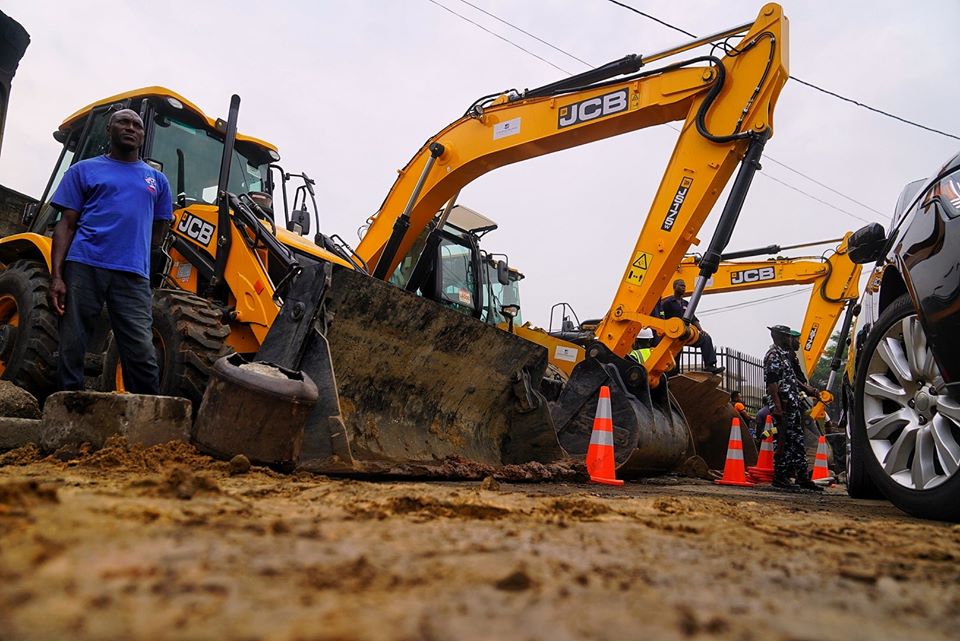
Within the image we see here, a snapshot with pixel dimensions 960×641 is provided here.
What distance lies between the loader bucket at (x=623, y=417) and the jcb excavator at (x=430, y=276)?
0.7 inches

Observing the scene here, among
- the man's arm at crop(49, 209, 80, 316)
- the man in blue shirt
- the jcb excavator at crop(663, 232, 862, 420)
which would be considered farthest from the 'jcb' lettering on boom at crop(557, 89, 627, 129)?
the jcb excavator at crop(663, 232, 862, 420)

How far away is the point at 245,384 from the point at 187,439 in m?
0.57

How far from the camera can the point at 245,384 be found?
3441mm

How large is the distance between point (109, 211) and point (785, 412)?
21.9 feet

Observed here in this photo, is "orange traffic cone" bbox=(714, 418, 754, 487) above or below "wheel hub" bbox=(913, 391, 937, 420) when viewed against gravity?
below

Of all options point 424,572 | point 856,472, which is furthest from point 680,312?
point 424,572

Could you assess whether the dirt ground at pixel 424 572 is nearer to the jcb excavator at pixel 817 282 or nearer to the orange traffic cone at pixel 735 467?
the orange traffic cone at pixel 735 467

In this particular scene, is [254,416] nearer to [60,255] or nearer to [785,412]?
[60,255]

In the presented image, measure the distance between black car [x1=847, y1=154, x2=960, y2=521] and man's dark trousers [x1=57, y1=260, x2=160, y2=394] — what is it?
3.99 metres

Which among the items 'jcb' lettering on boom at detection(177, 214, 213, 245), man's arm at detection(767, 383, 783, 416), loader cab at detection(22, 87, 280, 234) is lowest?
man's arm at detection(767, 383, 783, 416)

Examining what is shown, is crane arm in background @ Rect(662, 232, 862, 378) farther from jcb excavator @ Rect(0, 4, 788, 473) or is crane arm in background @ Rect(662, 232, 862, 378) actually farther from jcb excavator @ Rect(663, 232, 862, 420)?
jcb excavator @ Rect(0, 4, 788, 473)

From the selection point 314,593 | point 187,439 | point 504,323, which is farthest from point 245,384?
point 504,323

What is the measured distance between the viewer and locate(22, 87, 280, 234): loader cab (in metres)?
6.20

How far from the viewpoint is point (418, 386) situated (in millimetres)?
5180
